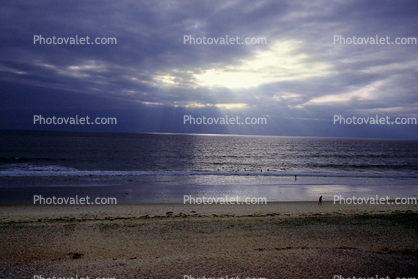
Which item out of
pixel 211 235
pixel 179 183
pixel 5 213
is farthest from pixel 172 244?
pixel 179 183

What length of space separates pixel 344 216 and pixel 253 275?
10.0m

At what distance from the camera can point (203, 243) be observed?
31.8 feet

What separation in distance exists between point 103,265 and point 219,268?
11.9ft

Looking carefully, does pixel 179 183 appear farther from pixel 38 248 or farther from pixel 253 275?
pixel 253 275

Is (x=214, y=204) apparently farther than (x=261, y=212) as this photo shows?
Yes

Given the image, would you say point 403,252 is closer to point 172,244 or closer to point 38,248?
point 172,244

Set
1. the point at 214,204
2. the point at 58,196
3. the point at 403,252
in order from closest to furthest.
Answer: the point at 403,252 → the point at 214,204 → the point at 58,196

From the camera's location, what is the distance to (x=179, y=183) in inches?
1094

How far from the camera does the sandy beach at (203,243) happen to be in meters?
7.15

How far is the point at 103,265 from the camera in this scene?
7.45 metres

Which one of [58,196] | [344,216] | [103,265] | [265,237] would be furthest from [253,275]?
[58,196]

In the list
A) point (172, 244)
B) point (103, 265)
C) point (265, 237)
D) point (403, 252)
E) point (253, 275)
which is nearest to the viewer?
point (253, 275)

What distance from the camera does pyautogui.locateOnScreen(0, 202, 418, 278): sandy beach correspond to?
715cm

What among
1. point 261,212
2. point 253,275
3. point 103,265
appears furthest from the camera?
point 261,212
